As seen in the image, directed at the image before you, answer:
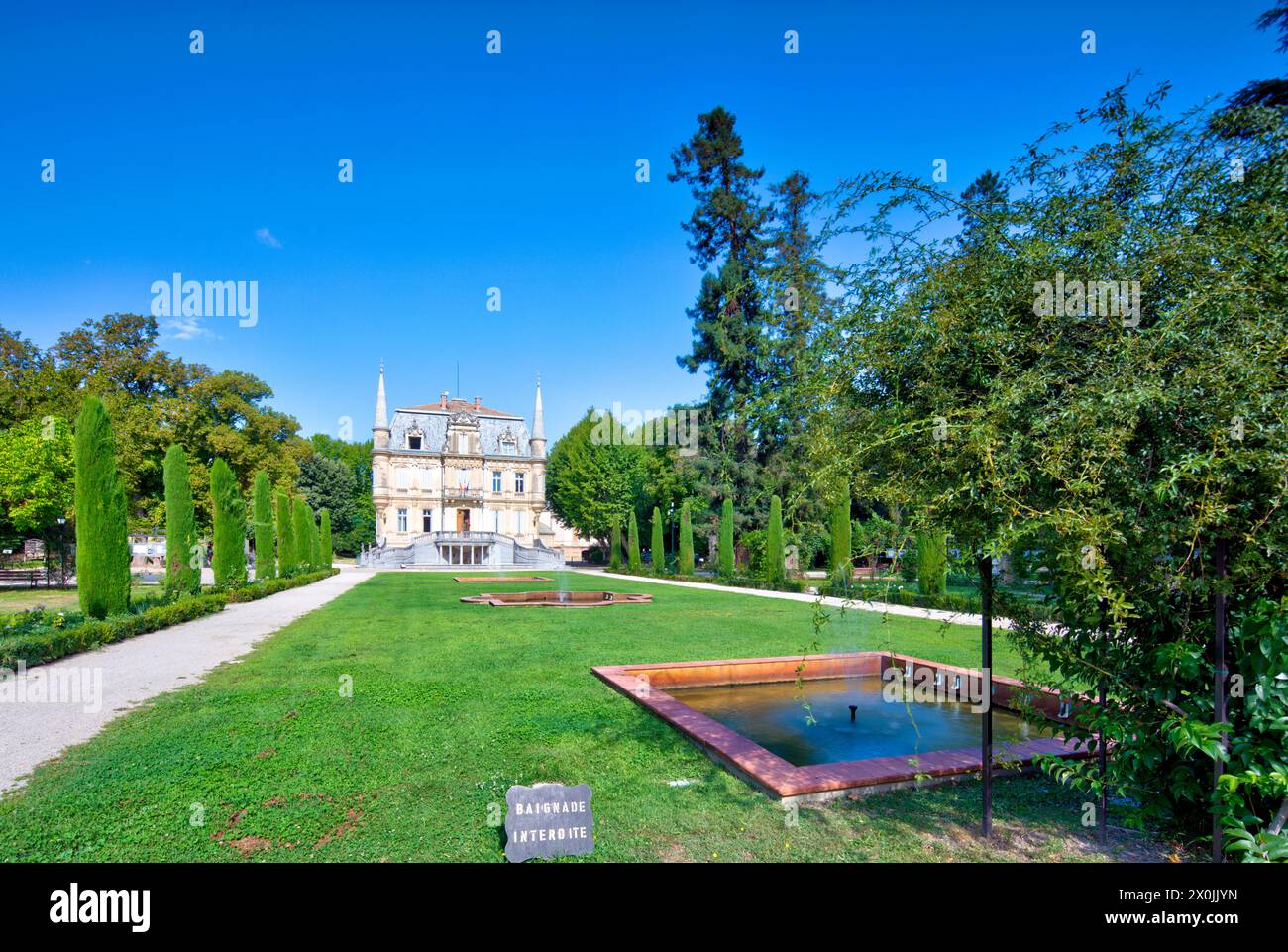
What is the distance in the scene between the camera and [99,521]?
13.6m

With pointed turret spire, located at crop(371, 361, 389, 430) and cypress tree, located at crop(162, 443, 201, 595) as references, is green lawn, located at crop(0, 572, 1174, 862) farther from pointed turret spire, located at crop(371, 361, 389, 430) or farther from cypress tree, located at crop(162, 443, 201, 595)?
pointed turret spire, located at crop(371, 361, 389, 430)

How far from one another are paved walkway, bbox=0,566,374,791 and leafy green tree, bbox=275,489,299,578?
11.6 meters

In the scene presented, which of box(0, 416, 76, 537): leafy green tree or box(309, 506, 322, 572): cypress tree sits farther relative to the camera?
box(309, 506, 322, 572): cypress tree

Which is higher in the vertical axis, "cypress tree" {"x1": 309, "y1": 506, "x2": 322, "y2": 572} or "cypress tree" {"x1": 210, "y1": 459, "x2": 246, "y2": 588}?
"cypress tree" {"x1": 210, "y1": 459, "x2": 246, "y2": 588}

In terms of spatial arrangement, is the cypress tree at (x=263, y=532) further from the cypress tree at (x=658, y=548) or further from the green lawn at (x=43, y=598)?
the cypress tree at (x=658, y=548)

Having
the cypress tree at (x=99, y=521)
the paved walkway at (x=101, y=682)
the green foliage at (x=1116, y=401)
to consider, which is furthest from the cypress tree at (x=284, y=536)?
the green foliage at (x=1116, y=401)

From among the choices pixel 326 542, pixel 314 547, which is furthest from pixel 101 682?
pixel 326 542

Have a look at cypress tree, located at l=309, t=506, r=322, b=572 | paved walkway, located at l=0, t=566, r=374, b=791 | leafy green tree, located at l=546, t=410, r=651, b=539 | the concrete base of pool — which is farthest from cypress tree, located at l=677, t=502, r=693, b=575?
the concrete base of pool

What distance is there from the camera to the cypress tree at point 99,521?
13.2 m

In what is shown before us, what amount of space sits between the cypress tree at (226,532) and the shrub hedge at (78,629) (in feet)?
10.1

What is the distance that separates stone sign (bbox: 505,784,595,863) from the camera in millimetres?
3838
